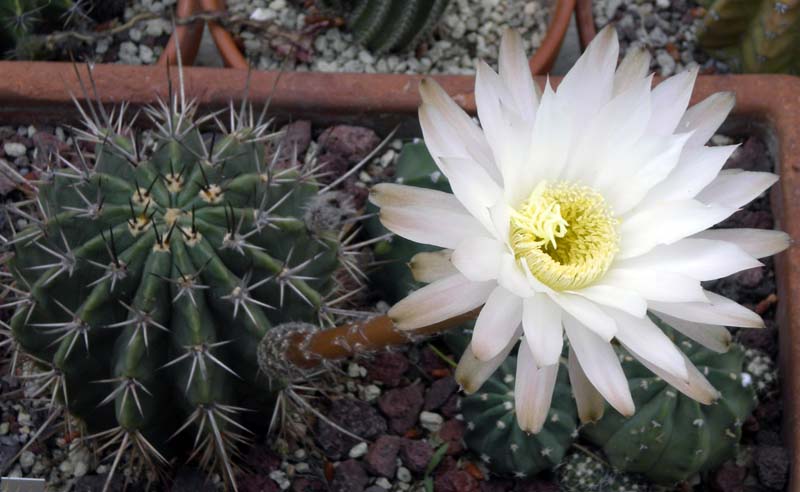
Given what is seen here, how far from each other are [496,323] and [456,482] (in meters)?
0.74

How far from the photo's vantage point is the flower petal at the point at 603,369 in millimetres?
969

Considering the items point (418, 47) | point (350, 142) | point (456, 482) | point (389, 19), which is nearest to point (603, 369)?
point (456, 482)

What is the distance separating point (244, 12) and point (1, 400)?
1.06 metres

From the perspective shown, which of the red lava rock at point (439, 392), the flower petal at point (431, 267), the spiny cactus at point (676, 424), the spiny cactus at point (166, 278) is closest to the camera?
the flower petal at point (431, 267)

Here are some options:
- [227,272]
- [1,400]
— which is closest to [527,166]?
[227,272]

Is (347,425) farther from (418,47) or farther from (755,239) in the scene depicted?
(418,47)

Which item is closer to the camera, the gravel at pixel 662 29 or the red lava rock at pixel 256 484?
the red lava rock at pixel 256 484

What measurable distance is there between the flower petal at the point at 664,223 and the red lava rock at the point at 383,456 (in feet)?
2.21

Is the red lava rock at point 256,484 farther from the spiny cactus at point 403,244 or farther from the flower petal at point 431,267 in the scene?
the flower petal at point 431,267

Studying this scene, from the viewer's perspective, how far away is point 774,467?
5.31 ft

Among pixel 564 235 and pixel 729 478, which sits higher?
pixel 564 235

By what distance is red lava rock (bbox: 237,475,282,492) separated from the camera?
156cm

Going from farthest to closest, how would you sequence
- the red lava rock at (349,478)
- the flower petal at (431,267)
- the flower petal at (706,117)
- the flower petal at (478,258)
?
1. the red lava rock at (349,478)
2. the flower petal at (706,117)
3. the flower petal at (431,267)
4. the flower petal at (478,258)

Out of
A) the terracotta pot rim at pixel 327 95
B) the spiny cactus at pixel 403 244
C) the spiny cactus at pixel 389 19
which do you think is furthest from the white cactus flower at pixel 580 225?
the spiny cactus at pixel 389 19
